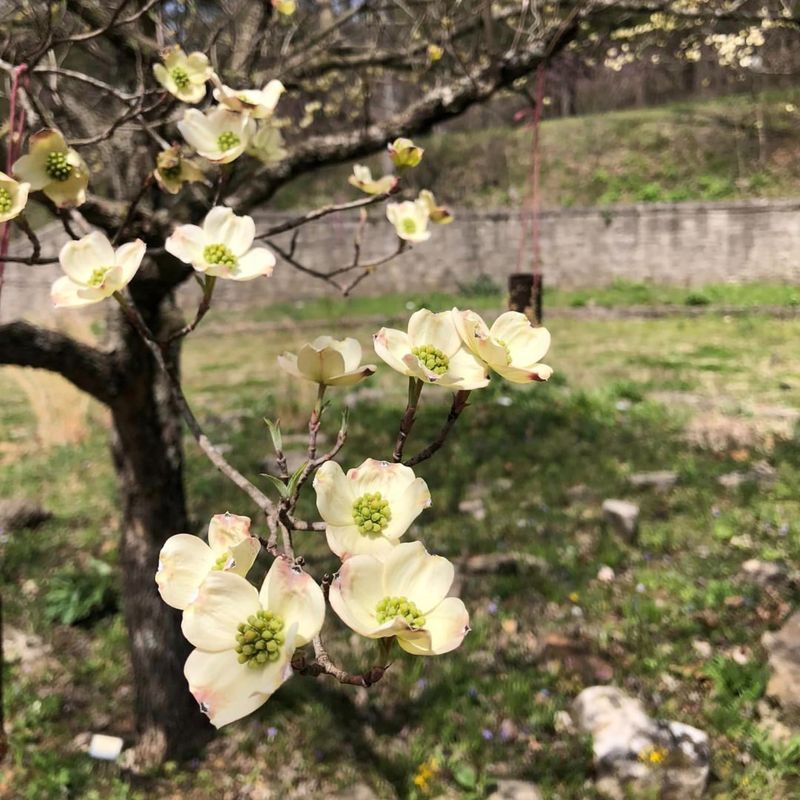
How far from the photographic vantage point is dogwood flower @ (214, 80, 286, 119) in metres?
1.19

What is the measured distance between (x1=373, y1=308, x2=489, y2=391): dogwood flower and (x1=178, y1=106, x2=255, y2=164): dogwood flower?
0.55 m

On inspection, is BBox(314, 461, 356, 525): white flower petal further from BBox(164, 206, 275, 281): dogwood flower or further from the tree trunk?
the tree trunk

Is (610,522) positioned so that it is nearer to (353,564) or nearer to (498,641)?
(498,641)

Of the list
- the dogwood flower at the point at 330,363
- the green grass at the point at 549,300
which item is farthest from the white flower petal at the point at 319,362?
the green grass at the point at 549,300

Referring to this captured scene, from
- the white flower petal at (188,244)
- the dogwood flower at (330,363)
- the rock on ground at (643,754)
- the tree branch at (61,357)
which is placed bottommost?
the rock on ground at (643,754)

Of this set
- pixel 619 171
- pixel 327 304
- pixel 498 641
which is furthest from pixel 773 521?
pixel 619 171

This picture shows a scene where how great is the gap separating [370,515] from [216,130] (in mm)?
824

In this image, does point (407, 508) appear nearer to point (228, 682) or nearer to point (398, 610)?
point (398, 610)

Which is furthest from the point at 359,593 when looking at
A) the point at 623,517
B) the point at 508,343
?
the point at 623,517

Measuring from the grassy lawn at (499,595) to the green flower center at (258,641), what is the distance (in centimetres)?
223

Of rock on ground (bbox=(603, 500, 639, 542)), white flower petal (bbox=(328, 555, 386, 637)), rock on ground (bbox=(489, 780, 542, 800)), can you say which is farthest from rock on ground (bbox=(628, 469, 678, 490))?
white flower petal (bbox=(328, 555, 386, 637))

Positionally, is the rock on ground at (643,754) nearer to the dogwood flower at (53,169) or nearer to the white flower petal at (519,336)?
the white flower petal at (519,336)

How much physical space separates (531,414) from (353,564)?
5.87 m

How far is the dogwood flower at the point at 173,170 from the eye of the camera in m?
1.32
